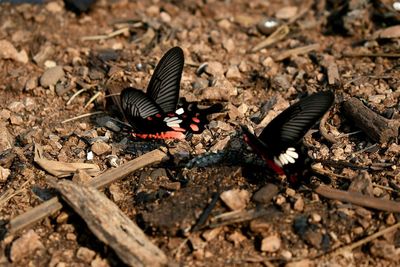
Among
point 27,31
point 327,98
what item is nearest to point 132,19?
point 27,31

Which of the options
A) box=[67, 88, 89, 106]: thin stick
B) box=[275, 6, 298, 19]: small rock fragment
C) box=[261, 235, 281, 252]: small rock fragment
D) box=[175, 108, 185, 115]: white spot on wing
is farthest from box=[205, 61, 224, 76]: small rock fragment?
box=[261, 235, 281, 252]: small rock fragment

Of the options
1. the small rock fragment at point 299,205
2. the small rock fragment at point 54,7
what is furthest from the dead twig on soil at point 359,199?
the small rock fragment at point 54,7

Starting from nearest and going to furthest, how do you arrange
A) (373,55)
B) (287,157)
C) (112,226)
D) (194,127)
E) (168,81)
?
(112,226), (287,157), (194,127), (168,81), (373,55)

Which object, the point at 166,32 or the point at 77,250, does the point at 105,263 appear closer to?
the point at 77,250

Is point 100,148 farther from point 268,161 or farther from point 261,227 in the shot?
point 261,227

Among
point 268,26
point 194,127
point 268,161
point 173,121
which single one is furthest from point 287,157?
point 268,26

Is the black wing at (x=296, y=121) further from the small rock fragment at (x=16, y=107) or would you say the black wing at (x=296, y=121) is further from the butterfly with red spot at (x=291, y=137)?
the small rock fragment at (x=16, y=107)
